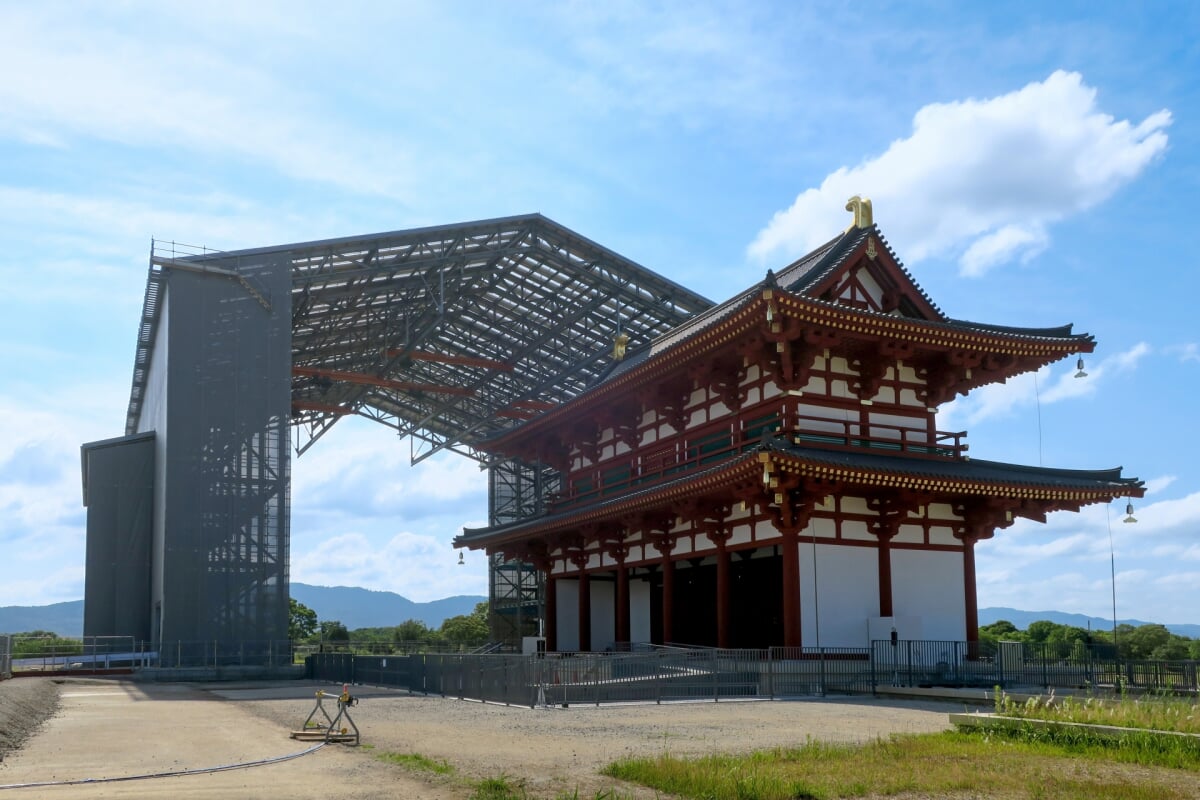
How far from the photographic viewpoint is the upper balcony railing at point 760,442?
28.3 meters

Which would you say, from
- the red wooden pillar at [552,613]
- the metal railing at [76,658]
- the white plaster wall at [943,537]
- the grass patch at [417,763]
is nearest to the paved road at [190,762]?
the grass patch at [417,763]

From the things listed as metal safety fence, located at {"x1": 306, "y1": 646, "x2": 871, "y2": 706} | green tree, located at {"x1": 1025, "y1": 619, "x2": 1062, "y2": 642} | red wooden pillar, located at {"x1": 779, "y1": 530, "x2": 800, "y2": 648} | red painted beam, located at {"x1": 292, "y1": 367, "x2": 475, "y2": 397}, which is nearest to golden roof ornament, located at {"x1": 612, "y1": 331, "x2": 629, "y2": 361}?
red painted beam, located at {"x1": 292, "y1": 367, "x2": 475, "y2": 397}

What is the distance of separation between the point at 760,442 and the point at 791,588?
160 inches

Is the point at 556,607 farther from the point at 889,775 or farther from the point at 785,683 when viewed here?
the point at 889,775

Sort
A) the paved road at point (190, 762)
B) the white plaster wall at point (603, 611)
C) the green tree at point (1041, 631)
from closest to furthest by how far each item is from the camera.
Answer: the paved road at point (190, 762) → the white plaster wall at point (603, 611) → the green tree at point (1041, 631)

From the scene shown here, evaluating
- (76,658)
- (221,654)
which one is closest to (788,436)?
(221,654)

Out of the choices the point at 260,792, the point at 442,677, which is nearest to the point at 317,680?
the point at 442,677

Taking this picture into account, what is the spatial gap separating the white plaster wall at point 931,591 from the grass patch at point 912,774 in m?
15.5

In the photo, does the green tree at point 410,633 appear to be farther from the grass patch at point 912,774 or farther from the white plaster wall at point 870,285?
the grass patch at point 912,774

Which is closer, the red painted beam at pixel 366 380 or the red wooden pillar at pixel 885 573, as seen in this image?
the red wooden pillar at pixel 885 573

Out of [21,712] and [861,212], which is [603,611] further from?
[21,712]

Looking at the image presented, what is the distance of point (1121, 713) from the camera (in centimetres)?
1410

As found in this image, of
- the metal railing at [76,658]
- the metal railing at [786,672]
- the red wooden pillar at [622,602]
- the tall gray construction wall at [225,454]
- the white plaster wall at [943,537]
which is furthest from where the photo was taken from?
the metal railing at [76,658]

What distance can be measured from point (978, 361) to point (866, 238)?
15.5 feet
